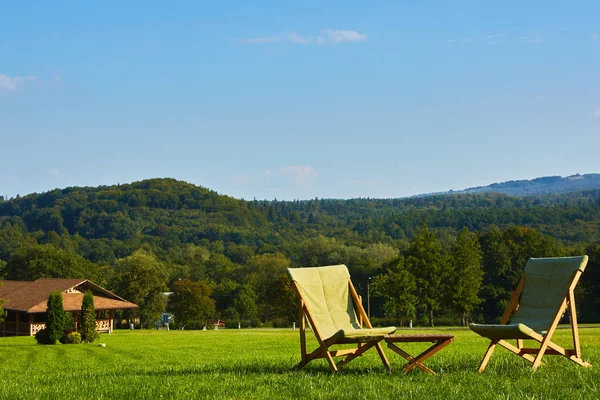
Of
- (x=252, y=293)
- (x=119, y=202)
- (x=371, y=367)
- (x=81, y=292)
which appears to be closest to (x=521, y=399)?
(x=371, y=367)

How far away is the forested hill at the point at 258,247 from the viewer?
41.8 metres

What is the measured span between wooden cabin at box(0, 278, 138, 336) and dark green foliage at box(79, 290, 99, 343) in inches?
474

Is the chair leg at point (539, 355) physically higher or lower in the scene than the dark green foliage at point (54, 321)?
higher

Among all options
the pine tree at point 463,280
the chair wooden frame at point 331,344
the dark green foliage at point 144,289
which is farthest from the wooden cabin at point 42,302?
the chair wooden frame at point 331,344

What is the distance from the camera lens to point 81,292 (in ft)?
152

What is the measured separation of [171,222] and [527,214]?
67.7m

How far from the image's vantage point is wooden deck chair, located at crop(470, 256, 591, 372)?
7.13 meters

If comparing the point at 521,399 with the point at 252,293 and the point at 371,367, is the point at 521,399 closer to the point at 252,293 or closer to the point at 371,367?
the point at 371,367

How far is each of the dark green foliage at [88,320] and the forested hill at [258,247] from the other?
17.1 meters

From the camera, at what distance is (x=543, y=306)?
785 centimetres

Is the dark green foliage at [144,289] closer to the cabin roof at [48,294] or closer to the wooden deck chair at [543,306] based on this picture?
the cabin roof at [48,294]

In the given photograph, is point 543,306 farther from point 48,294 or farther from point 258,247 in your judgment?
point 258,247

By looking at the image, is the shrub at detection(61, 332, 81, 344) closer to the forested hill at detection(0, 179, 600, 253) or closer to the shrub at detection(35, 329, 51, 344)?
the shrub at detection(35, 329, 51, 344)

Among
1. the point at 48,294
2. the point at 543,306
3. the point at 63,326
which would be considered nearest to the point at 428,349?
the point at 543,306
